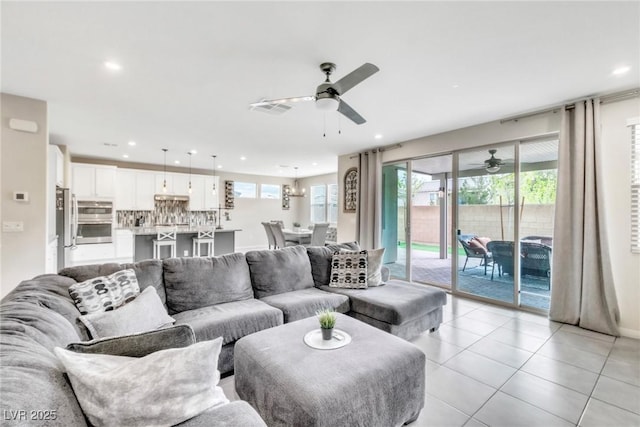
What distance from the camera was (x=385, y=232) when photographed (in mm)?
5715

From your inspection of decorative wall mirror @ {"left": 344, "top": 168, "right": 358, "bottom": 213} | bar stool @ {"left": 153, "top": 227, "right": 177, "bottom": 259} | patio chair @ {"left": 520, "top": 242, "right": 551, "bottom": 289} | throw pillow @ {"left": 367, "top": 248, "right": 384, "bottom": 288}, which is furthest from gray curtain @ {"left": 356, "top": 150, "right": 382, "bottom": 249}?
bar stool @ {"left": 153, "top": 227, "right": 177, "bottom": 259}

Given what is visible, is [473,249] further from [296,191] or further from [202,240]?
[296,191]

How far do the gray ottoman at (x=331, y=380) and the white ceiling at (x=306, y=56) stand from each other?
2.18 meters

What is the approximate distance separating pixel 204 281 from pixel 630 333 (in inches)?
175

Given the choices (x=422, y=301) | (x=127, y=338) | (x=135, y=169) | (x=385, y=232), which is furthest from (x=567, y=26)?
(x=135, y=169)

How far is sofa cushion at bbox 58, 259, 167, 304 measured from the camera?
86.4 inches

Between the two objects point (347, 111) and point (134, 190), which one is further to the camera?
point (134, 190)

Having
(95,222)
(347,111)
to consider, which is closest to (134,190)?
(95,222)

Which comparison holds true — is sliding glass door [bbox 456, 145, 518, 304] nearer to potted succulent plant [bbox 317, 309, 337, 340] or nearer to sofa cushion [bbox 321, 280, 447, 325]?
sofa cushion [bbox 321, 280, 447, 325]

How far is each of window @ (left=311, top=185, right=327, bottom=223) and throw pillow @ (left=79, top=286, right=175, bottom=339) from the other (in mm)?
7587

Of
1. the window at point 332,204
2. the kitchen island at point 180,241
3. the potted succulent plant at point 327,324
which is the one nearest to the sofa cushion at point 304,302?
the potted succulent plant at point 327,324

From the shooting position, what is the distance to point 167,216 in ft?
26.9

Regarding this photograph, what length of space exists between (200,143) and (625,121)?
6114 millimetres

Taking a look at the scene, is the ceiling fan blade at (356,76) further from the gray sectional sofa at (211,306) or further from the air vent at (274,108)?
the gray sectional sofa at (211,306)
